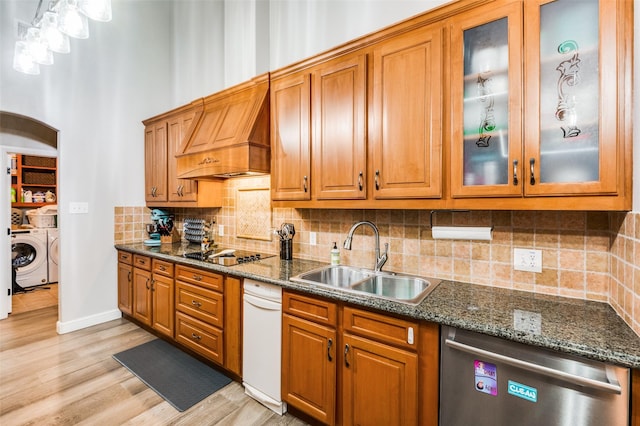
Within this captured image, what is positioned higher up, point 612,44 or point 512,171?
point 612,44

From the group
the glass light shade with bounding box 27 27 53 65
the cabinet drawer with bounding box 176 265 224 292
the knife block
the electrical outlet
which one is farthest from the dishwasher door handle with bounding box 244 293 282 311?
the glass light shade with bounding box 27 27 53 65

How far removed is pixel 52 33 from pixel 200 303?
226cm

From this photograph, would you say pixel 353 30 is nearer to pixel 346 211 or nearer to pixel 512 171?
pixel 346 211

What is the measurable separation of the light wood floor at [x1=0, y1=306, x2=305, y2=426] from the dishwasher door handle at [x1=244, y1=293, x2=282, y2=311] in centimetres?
71

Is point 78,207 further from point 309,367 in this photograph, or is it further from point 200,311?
point 309,367

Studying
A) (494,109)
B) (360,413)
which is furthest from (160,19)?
(360,413)

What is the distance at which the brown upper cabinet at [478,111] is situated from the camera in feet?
4.04

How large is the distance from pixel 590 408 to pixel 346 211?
1.65 m

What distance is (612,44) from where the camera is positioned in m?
1.20

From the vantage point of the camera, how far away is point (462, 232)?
169 cm

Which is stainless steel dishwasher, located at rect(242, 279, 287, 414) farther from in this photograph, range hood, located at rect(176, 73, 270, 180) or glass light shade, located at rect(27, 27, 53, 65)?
glass light shade, located at rect(27, 27, 53, 65)

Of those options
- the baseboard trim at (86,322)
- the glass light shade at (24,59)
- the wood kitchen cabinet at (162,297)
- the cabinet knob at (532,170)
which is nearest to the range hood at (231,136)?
the wood kitchen cabinet at (162,297)

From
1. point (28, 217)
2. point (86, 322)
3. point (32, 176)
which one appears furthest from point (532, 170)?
point (32, 176)

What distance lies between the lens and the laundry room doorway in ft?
11.2
